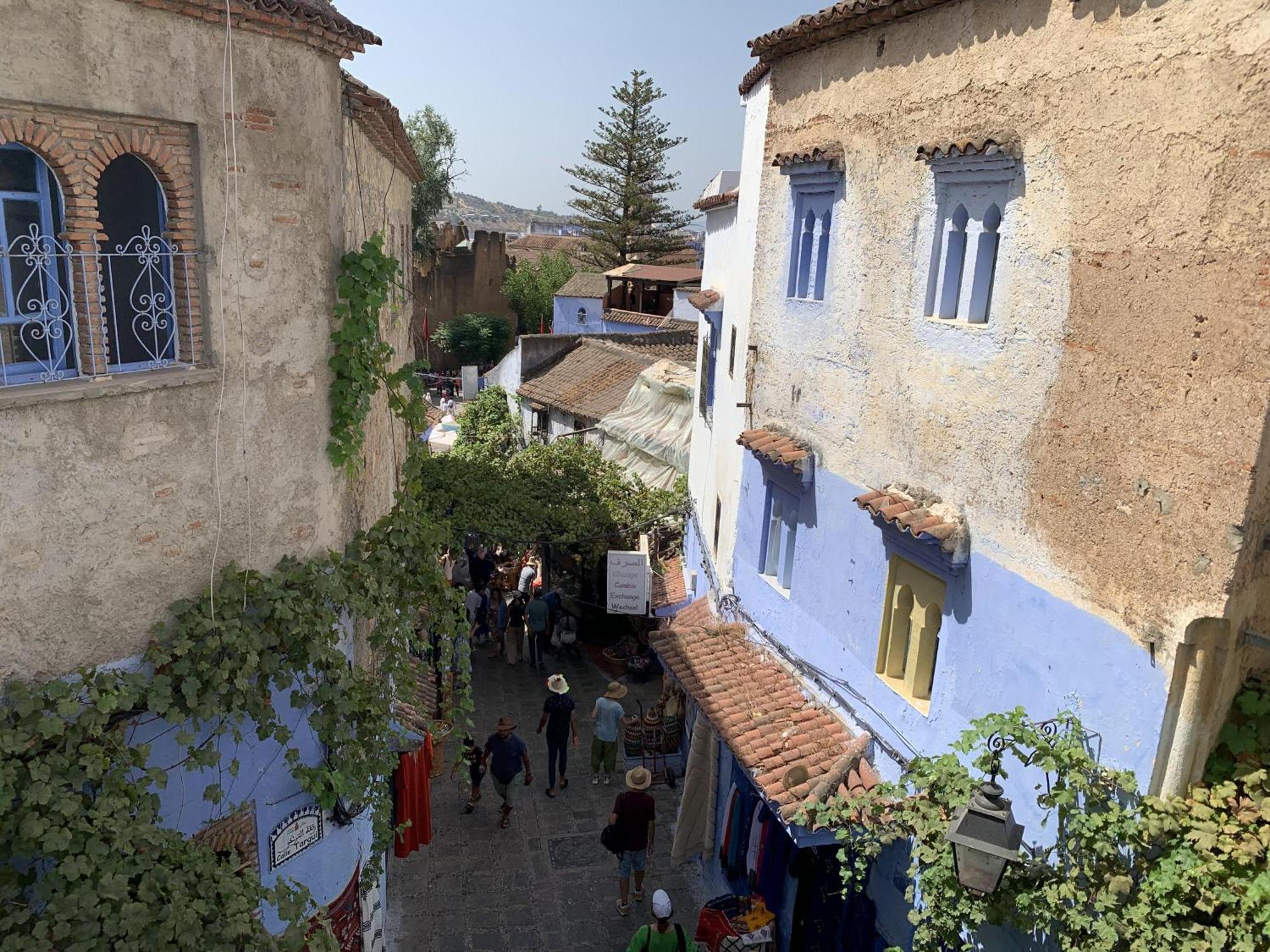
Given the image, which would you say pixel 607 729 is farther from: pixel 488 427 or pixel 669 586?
pixel 488 427

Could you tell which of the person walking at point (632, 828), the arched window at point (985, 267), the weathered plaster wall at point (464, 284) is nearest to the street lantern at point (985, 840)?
the arched window at point (985, 267)

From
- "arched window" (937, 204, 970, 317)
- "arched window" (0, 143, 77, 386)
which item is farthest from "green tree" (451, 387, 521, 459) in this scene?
"arched window" (0, 143, 77, 386)

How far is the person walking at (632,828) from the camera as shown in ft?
32.9

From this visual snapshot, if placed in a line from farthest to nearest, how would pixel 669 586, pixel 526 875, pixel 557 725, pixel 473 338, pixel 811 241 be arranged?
pixel 473 338
pixel 669 586
pixel 557 725
pixel 526 875
pixel 811 241

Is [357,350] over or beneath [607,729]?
over

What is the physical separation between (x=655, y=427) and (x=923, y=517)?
11668 millimetres

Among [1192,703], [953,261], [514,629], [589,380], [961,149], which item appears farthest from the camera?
[589,380]

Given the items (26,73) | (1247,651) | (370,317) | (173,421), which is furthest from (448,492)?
(1247,651)

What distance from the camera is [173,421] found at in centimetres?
554

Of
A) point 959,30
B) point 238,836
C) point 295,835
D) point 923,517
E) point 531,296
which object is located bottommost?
point 295,835

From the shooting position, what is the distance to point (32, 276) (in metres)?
5.14

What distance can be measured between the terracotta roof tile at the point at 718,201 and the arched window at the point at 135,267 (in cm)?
784

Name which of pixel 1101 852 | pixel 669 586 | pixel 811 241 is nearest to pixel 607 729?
pixel 669 586

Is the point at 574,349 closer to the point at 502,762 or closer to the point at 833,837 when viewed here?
the point at 502,762
